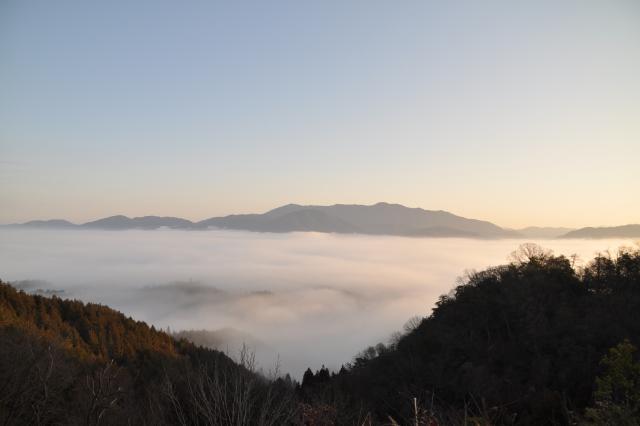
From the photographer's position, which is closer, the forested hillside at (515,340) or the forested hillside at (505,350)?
the forested hillside at (505,350)

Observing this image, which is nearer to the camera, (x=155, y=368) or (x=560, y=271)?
(x=560, y=271)

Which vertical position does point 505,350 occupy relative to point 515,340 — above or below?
below

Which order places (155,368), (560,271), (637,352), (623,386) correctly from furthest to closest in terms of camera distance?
(155,368) < (560,271) < (637,352) < (623,386)

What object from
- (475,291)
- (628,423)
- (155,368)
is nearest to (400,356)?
(475,291)

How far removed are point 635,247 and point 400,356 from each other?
33259mm

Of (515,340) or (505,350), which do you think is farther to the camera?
(515,340)

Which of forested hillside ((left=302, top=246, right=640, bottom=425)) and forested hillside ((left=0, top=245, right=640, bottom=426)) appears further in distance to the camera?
forested hillside ((left=302, top=246, right=640, bottom=425))

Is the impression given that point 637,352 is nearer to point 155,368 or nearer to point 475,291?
point 475,291

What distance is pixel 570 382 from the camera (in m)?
40.2

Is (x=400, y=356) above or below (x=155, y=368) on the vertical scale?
above

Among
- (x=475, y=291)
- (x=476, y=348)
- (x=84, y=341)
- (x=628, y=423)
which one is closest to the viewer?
(x=628, y=423)

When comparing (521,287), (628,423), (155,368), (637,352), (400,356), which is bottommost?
(155,368)

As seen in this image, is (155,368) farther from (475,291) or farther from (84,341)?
(475,291)

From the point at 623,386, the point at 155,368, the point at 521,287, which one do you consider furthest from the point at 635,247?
the point at 155,368
